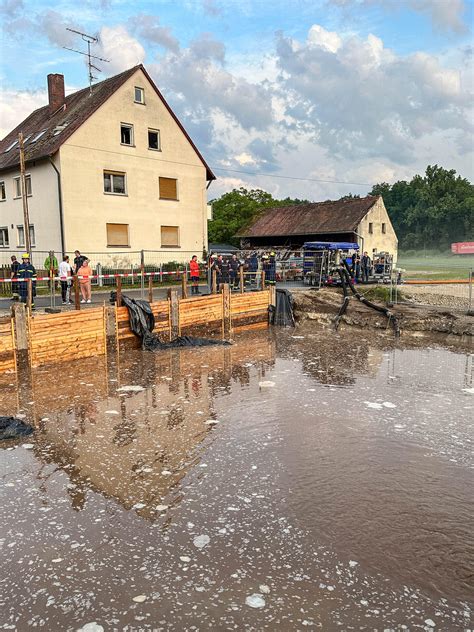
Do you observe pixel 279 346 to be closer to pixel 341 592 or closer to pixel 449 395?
pixel 449 395

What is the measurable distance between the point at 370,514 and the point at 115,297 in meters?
9.63

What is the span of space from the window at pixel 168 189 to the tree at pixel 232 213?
17261mm

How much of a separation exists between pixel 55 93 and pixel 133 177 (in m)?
8.58

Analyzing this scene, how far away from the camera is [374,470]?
5395mm

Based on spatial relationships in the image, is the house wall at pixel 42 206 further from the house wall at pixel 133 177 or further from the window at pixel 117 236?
the window at pixel 117 236

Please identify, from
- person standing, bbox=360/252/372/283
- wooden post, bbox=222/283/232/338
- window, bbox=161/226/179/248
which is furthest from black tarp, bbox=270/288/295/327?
window, bbox=161/226/179/248

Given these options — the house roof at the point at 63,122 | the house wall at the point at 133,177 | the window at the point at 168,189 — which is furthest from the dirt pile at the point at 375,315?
the house roof at the point at 63,122

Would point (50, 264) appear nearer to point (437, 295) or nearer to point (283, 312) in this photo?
point (283, 312)

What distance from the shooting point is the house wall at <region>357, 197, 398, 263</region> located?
3744 cm

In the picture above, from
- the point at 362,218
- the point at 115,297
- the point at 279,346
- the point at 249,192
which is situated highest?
the point at 249,192

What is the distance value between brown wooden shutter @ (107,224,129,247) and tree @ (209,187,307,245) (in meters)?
20.3

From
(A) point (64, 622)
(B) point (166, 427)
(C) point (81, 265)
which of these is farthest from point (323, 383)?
(C) point (81, 265)

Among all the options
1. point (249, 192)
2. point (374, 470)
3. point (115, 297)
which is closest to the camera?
point (374, 470)

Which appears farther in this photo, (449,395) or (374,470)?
(449,395)
